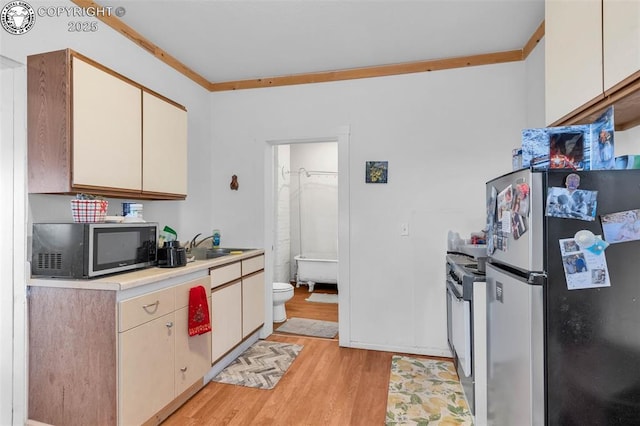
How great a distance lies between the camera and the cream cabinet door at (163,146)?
2316mm

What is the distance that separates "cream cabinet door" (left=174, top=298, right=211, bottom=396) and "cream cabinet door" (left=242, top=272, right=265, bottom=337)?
586mm

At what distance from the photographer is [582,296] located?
3.97ft

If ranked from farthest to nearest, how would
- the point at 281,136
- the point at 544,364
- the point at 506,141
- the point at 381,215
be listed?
the point at 281,136 → the point at 381,215 → the point at 506,141 → the point at 544,364

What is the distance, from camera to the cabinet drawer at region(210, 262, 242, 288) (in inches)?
99.7

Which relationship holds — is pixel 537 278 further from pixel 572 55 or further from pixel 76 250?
pixel 76 250

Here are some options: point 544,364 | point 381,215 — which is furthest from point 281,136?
point 544,364

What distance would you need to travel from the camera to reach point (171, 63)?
116 inches

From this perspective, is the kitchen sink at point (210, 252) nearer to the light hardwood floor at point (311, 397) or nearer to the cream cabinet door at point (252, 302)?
the cream cabinet door at point (252, 302)

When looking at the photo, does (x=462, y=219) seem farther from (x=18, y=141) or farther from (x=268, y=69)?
(x=18, y=141)

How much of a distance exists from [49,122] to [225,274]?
1.47 metres

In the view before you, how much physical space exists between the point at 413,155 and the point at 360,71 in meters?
0.92

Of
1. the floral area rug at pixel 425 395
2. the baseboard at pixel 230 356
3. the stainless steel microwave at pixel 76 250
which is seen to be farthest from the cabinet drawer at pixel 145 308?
the floral area rug at pixel 425 395

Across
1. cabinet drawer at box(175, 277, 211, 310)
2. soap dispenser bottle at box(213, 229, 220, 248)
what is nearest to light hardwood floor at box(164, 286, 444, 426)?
cabinet drawer at box(175, 277, 211, 310)

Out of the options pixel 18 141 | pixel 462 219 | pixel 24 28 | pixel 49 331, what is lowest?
pixel 49 331
